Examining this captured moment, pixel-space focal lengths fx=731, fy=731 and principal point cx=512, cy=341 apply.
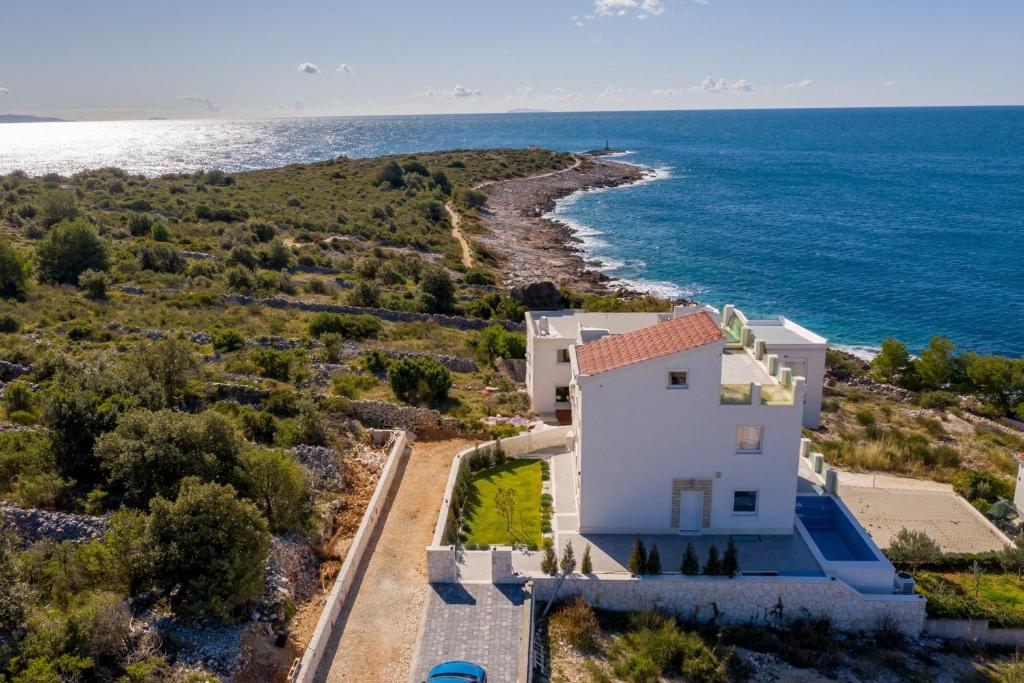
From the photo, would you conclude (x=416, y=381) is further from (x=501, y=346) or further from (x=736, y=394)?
(x=736, y=394)

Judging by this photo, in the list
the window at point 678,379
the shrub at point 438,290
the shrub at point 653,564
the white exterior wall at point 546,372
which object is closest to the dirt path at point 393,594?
the shrub at point 653,564

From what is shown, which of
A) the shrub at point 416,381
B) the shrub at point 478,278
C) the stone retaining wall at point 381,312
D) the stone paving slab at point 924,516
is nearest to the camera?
the stone paving slab at point 924,516

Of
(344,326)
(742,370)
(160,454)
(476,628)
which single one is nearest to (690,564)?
(476,628)

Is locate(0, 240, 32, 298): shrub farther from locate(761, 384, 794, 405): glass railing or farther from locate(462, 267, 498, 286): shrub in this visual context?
locate(761, 384, 794, 405): glass railing

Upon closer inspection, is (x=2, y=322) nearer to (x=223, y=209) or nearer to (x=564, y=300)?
(x=564, y=300)

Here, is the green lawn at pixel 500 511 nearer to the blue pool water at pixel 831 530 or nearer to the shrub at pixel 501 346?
the blue pool water at pixel 831 530
